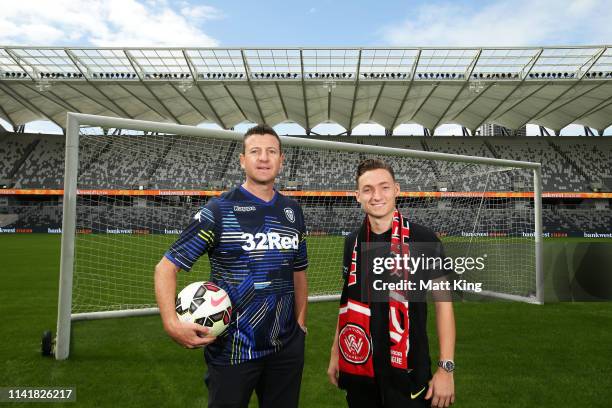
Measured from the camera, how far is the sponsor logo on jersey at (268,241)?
1.82 meters

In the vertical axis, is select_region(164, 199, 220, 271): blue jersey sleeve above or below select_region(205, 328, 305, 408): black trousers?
above

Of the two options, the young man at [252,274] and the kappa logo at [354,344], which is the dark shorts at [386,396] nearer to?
the kappa logo at [354,344]

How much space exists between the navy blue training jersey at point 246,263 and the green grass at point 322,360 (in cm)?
148

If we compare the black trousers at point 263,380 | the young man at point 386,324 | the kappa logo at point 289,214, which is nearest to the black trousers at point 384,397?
the young man at point 386,324

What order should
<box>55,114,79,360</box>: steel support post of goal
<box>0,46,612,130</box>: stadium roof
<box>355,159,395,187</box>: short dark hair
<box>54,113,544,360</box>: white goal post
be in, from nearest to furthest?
1. <box>355,159,395,187</box>: short dark hair
2. <box>55,114,79,360</box>: steel support post of goal
3. <box>54,113,544,360</box>: white goal post
4. <box>0,46,612,130</box>: stadium roof

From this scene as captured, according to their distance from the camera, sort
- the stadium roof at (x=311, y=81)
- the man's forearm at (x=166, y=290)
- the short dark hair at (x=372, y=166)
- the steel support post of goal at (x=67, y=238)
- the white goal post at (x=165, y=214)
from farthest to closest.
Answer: the stadium roof at (x=311, y=81)
the white goal post at (x=165, y=214)
the steel support post of goal at (x=67, y=238)
the short dark hair at (x=372, y=166)
the man's forearm at (x=166, y=290)

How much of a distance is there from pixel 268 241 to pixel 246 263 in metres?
0.15

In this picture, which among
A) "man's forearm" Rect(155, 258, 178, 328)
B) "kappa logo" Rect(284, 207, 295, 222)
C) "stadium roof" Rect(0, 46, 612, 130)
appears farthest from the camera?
"stadium roof" Rect(0, 46, 612, 130)

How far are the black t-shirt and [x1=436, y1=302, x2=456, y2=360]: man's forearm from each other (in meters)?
0.07

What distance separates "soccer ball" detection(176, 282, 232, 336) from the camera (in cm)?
173

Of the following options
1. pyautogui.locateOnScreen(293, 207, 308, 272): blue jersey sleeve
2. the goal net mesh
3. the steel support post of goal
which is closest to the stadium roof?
the goal net mesh

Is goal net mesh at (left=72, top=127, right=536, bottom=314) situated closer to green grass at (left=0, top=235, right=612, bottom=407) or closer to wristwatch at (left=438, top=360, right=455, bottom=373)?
green grass at (left=0, top=235, right=612, bottom=407)

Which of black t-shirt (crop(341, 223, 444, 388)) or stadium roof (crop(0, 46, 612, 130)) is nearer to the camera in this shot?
black t-shirt (crop(341, 223, 444, 388))

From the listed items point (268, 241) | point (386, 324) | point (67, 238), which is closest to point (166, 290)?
point (268, 241)
